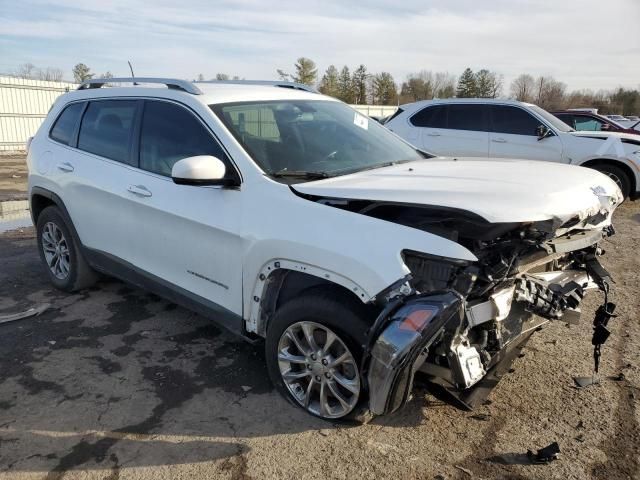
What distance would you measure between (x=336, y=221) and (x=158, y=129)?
1861mm

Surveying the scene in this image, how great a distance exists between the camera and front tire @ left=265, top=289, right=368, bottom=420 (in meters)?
2.79

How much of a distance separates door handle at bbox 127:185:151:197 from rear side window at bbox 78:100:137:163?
30cm

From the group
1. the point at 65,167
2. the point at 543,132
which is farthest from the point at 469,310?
the point at 543,132

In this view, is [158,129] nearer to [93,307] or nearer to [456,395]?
[93,307]

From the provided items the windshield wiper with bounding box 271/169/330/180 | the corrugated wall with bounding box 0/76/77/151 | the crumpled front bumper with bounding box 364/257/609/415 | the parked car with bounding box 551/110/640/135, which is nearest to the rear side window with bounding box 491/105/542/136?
the parked car with bounding box 551/110/640/135

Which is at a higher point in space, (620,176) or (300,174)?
(300,174)

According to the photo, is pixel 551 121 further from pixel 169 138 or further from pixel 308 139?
pixel 169 138

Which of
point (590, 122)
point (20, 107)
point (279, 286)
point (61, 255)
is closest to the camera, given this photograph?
point (279, 286)

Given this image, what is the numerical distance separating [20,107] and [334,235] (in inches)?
918

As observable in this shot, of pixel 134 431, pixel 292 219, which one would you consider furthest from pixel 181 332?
pixel 292 219

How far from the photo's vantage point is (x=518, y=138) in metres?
9.65

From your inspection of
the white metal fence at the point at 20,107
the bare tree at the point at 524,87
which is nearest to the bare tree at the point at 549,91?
the bare tree at the point at 524,87

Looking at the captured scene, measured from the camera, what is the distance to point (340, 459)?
2791mm

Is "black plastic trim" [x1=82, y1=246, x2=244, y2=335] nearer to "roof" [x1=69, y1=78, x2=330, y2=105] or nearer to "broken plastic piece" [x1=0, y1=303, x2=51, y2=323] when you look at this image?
"broken plastic piece" [x1=0, y1=303, x2=51, y2=323]
